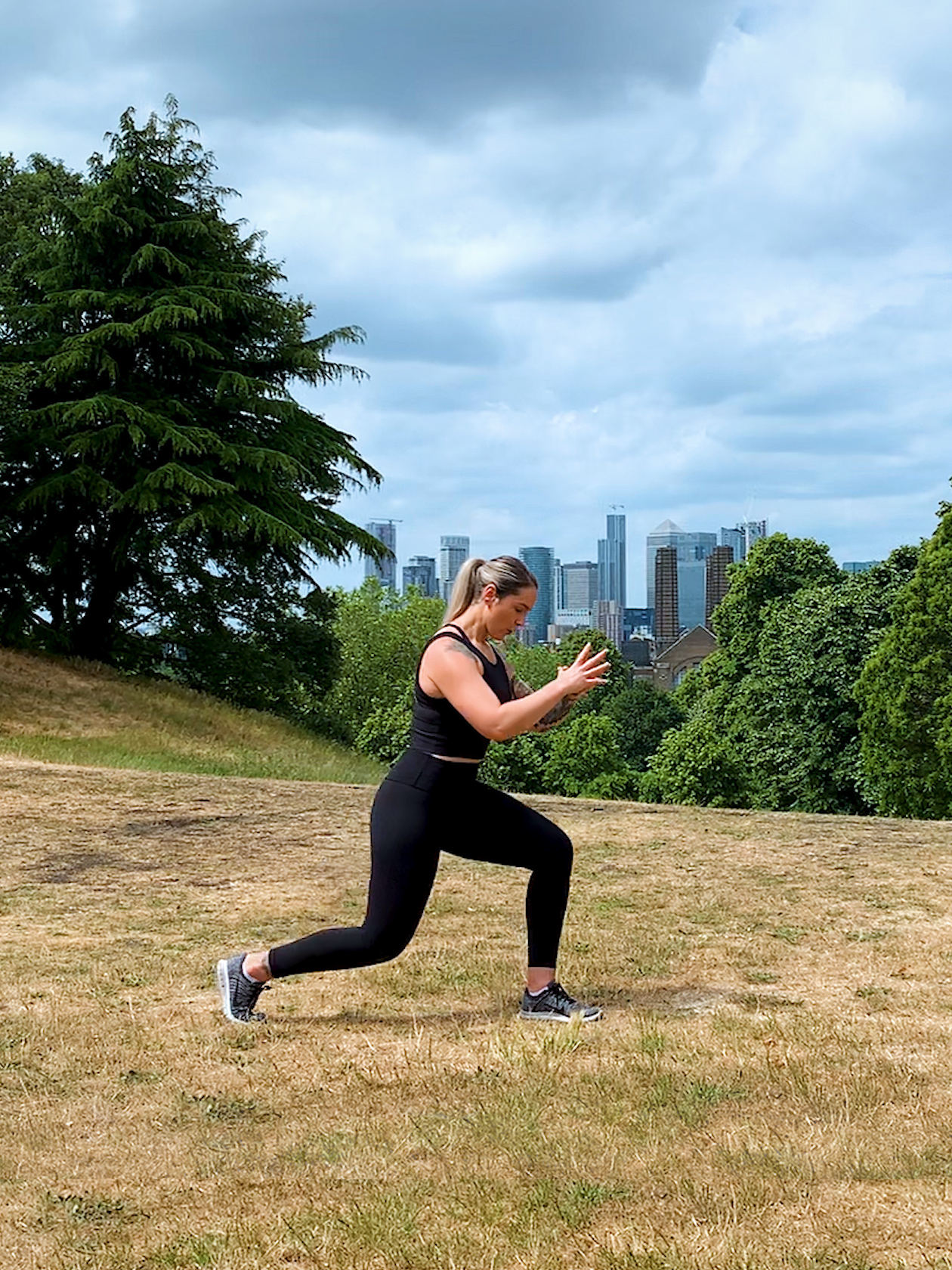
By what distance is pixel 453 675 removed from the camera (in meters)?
5.14

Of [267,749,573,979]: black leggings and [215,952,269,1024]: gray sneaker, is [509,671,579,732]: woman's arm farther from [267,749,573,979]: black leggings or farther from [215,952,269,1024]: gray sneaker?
[215,952,269,1024]: gray sneaker

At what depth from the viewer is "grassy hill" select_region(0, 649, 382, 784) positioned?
2219 centimetres

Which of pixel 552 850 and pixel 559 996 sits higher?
pixel 552 850

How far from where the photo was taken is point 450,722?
17.5ft

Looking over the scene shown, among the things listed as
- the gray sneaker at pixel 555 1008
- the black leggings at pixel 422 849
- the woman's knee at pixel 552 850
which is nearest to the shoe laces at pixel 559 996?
the gray sneaker at pixel 555 1008

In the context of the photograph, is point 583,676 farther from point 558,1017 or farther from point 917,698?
point 917,698

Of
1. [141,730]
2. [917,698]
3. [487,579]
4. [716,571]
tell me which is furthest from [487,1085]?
[716,571]

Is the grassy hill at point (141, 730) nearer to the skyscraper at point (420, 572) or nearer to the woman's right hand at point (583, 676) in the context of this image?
the woman's right hand at point (583, 676)

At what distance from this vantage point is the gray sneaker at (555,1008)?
18.9 feet

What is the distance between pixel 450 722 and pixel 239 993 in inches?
62.5

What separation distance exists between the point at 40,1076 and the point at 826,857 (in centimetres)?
701

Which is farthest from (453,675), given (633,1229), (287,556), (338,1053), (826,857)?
(287,556)

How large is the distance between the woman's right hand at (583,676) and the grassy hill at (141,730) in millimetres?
15879

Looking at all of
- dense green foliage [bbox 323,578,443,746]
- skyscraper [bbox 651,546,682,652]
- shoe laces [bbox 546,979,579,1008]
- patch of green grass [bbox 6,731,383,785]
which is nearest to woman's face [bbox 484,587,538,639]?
shoe laces [bbox 546,979,579,1008]
